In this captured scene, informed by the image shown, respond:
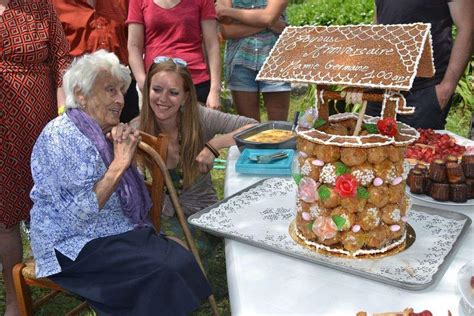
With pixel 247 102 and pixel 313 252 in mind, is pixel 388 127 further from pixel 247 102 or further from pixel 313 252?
pixel 247 102

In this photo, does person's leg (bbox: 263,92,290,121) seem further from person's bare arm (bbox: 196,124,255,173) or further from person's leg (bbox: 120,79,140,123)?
person's bare arm (bbox: 196,124,255,173)

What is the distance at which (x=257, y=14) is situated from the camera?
12.3 ft

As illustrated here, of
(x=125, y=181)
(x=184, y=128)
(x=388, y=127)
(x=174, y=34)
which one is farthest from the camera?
(x=174, y=34)

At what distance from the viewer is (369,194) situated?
1684mm

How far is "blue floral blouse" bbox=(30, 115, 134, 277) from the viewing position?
2.30 m

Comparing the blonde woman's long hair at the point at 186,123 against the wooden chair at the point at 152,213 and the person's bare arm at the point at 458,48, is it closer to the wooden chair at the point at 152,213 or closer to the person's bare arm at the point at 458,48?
the wooden chair at the point at 152,213

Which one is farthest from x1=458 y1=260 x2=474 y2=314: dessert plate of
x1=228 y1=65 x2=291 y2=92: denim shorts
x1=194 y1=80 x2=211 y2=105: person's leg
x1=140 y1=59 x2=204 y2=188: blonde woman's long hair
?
x1=228 y1=65 x2=291 y2=92: denim shorts

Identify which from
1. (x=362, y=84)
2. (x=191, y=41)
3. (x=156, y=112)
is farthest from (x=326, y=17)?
(x=362, y=84)

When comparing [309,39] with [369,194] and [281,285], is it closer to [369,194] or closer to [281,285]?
[369,194]

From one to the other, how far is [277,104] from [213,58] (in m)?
0.66

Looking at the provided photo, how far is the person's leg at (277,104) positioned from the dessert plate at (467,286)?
2.83 metres

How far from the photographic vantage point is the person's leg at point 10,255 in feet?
9.67

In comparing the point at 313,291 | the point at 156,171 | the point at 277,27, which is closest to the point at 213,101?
the point at 277,27

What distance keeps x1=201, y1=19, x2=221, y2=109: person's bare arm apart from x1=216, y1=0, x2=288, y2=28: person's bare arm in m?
0.16
